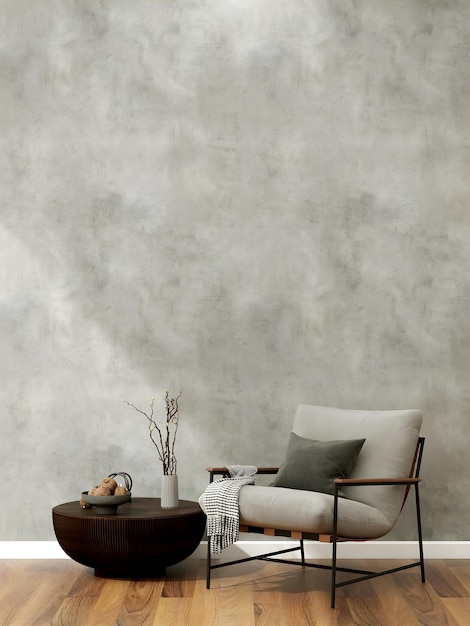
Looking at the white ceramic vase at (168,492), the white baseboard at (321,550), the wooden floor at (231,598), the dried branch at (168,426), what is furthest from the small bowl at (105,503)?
the white baseboard at (321,550)

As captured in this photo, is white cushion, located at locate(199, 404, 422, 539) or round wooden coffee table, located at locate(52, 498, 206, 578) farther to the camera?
round wooden coffee table, located at locate(52, 498, 206, 578)

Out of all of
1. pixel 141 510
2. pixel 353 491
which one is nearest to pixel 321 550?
pixel 353 491

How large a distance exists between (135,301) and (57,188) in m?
0.85

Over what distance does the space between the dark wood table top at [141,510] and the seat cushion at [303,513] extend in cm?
28

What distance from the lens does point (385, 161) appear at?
5.13m

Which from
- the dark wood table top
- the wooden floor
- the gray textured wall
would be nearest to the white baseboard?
the gray textured wall

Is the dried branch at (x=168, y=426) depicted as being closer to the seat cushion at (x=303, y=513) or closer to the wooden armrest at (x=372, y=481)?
the seat cushion at (x=303, y=513)

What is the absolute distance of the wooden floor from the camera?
12.0 feet

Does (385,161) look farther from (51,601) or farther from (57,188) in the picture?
(51,601)

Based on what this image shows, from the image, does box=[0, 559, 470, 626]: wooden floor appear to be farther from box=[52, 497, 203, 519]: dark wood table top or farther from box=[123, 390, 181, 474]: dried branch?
box=[123, 390, 181, 474]: dried branch

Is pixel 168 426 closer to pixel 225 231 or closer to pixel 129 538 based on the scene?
pixel 129 538

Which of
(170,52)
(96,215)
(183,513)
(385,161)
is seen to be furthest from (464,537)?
(170,52)

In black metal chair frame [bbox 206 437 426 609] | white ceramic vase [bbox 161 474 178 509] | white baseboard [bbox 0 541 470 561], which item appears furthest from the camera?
white baseboard [bbox 0 541 470 561]

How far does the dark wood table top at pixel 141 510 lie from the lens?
431cm
